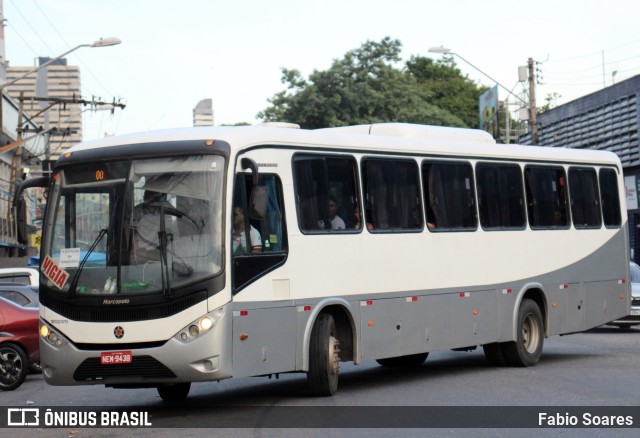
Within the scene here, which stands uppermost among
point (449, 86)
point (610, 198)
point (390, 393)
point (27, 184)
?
point (449, 86)

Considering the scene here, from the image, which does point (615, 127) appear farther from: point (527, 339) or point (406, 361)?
point (406, 361)

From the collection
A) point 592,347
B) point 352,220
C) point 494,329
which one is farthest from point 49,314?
point 592,347

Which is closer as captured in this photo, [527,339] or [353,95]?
[527,339]

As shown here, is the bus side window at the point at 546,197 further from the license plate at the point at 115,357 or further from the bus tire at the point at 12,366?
the license plate at the point at 115,357

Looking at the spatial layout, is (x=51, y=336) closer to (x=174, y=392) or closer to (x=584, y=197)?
(x=174, y=392)

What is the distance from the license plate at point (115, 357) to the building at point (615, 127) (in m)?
38.7

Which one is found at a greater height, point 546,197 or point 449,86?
point 449,86

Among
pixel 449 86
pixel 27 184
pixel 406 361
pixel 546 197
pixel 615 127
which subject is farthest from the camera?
pixel 449 86

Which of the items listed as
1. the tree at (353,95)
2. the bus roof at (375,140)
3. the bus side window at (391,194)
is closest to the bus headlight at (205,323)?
the bus roof at (375,140)

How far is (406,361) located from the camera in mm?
19312

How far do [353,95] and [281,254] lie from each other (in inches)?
1920

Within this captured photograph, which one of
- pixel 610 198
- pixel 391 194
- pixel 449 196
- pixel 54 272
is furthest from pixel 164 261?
pixel 610 198

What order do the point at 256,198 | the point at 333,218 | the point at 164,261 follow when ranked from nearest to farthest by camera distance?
1. the point at 164,261
2. the point at 256,198
3. the point at 333,218

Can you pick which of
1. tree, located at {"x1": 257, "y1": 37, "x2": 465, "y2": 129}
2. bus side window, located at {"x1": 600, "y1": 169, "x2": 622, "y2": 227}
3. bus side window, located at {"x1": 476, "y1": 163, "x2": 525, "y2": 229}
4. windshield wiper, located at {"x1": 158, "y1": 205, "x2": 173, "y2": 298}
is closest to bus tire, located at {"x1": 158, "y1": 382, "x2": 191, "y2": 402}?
windshield wiper, located at {"x1": 158, "y1": 205, "x2": 173, "y2": 298}
